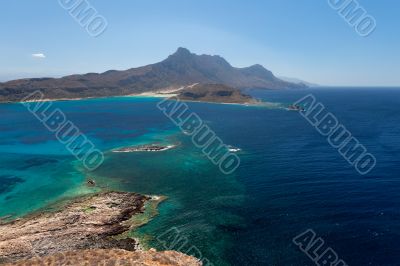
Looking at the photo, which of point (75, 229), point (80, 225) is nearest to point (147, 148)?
point (80, 225)

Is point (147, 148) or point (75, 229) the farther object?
point (147, 148)

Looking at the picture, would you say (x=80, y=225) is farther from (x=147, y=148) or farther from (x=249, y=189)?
(x=147, y=148)

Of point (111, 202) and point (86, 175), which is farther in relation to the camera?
point (86, 175)

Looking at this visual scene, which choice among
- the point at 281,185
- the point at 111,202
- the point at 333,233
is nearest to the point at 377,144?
the point at 281,185

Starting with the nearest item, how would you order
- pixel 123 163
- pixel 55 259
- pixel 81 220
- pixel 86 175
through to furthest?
pixel 55 259
pixel 81 220
pixel 86 175
pixel 123 163

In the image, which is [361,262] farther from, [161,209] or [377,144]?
[377,144]
